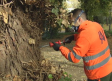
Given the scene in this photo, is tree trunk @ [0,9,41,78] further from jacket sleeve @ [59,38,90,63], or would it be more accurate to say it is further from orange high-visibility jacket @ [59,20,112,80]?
jacket sleeve @ [59,38,90,63]

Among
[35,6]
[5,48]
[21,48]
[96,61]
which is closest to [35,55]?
[21,48]

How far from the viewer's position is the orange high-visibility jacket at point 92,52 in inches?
85.2

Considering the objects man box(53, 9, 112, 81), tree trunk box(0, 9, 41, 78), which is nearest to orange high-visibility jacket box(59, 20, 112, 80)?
man box(53, 9, 112, 81)

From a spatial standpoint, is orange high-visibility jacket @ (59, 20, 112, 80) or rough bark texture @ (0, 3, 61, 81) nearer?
orange high-visibility jacket @ (59, 20, 112, 80)

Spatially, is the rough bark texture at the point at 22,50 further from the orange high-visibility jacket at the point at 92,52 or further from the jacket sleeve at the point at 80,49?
the jacket sleeve at the point at 80,49

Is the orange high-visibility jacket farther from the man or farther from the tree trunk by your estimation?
the tree trunk

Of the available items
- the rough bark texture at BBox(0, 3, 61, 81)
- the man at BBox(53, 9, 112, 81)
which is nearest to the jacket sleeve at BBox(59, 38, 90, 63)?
the man at BBox(53, 9, 112, 81)

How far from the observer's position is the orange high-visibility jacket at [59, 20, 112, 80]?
2.16 meters

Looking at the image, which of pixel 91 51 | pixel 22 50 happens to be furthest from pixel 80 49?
pixel 22 50

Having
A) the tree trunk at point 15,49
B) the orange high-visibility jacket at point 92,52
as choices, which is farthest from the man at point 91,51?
the tree trunk at point 15,49

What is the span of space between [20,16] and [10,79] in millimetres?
1185

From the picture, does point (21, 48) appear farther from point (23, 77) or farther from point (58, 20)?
point (58, 20)

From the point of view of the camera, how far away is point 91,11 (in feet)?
43.4

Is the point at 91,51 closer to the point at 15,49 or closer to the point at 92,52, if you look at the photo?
the point at 92,52
